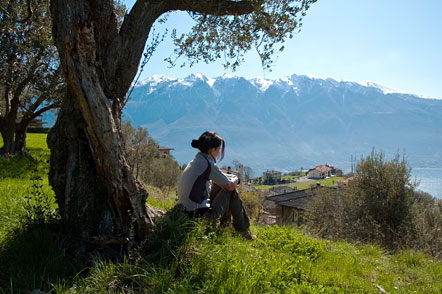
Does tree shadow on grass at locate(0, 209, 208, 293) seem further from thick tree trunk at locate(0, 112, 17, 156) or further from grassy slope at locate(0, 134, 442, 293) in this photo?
thick tree trunk at locate(0, 112, 17, 156)

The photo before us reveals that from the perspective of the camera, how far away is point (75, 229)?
344 cm

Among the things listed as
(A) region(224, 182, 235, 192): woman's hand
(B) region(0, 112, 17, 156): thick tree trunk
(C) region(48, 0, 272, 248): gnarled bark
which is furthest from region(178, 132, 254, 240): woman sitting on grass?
(B) region(0, 112, 17, 156): thick tree trunk

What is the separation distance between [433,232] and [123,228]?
49.1ft

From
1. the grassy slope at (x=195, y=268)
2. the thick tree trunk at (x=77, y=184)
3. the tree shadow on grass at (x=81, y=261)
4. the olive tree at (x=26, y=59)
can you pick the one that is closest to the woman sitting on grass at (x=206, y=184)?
the grassy slope at (x=195, y=268)

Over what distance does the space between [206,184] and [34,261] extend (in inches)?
92.9

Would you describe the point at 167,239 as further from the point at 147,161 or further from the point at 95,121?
the point at 147,161

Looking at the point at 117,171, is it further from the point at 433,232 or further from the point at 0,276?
the point at 433,232

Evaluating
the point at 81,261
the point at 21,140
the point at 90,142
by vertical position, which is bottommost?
the point at 81,261

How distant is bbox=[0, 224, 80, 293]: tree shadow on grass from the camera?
8.63 feet

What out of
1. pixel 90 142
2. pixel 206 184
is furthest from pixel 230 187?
pixel 90 142

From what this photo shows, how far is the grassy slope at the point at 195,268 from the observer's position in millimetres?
2740

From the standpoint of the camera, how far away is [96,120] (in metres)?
3.17

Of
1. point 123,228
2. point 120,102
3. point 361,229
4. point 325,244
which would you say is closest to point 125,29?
point 120,102

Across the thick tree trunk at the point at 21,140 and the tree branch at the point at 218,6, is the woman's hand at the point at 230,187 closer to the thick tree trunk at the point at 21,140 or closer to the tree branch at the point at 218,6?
the tree branch at the point at 218,6
